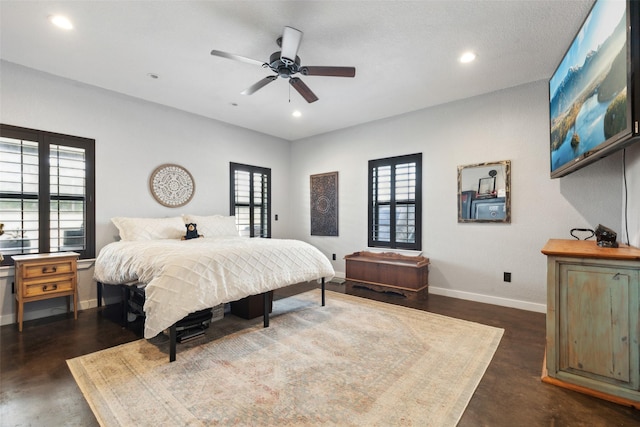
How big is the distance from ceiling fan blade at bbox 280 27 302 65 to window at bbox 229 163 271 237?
308 cm

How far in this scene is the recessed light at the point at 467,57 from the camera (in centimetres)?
292

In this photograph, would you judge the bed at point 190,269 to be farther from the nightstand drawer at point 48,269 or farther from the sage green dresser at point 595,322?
the sage green dresser at point 595,322

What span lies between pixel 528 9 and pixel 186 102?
13.5 ft

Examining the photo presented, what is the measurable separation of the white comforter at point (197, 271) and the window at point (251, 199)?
7.28 ft


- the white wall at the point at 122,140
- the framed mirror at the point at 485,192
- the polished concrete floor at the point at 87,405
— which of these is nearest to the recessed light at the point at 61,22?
the white wall at the point at 122,140

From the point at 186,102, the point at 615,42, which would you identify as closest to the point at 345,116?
the point at 186,102

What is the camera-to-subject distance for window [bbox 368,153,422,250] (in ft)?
14.8

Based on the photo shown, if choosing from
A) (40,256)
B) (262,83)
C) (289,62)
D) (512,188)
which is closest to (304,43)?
(289,62)

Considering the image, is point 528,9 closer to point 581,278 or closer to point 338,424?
point 581,278

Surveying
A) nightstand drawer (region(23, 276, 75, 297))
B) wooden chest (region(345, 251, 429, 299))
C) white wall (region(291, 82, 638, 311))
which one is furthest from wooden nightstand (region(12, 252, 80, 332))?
white wall (region(291, 82, 638, 311))

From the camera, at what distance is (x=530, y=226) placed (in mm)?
3562

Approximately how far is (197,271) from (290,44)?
203 cm

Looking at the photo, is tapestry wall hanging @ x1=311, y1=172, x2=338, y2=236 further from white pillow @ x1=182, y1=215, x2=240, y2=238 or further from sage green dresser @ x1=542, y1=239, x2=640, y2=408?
sage green dresser @ x1=542, y1=239, x2=640, y2=408

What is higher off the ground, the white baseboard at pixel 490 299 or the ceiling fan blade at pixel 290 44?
the ceiling fan blade at pixel 290 44
